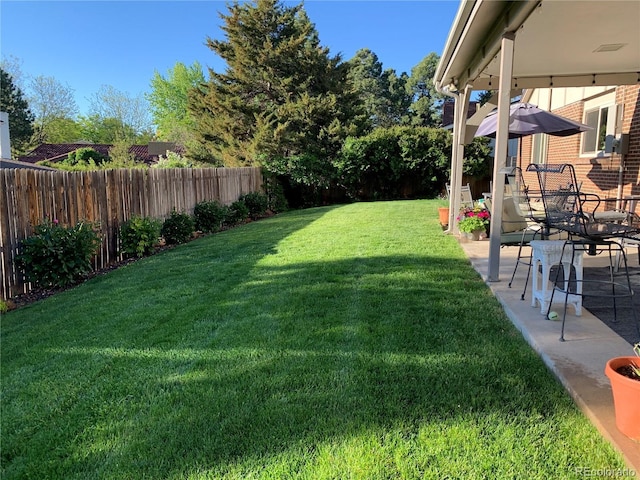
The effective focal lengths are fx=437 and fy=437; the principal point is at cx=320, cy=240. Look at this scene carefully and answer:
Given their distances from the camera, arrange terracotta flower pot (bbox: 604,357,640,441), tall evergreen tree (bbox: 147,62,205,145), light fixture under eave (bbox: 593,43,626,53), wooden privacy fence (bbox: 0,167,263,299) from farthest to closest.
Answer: tall evergreen tree (bbox: 147,62,205,145)
wooden privacy fence (bbox: 0,167,263,299)
light fixture under eave (bbox: 593,43,626,53)
terracotta flower pot (bbox: 604,357,640,441)

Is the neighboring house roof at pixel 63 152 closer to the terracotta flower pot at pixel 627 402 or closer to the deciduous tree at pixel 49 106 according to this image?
the deciduous tree at pixel 49 106

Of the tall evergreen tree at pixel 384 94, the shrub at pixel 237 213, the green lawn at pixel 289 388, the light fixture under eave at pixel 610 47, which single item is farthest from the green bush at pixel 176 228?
the tall evergreen tree at pixel 384 94

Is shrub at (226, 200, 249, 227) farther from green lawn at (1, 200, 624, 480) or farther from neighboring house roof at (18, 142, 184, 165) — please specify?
neighboring house roof at (18, 142, 184, 165)

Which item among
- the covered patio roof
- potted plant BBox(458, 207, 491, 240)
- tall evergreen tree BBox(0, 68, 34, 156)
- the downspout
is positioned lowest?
potted plant BBox(458, 207, 491, 240)

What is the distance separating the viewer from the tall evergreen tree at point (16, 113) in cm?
3322

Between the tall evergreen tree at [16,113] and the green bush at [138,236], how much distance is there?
33.6 metres

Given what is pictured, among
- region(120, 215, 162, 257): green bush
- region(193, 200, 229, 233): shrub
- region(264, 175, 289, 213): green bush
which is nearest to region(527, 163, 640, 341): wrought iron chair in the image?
region(120, 215, 162, 257): green bush

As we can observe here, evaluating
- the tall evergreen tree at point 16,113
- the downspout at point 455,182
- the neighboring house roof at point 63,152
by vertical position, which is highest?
the tall evergreen tree at point 16,113

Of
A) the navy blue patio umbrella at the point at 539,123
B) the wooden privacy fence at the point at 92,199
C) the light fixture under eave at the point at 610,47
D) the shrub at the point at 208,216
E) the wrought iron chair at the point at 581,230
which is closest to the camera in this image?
the wrought iron chair at the point at 581,230

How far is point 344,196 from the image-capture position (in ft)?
61.0

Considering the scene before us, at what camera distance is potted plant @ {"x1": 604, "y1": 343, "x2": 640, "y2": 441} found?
1.87m

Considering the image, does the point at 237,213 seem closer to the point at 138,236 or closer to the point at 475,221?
the point at 138,236

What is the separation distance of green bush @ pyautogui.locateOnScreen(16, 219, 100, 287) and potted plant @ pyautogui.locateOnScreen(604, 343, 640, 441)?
5.99 meters

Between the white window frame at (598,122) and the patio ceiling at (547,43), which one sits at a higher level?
the patio ceiling at (547,43)
